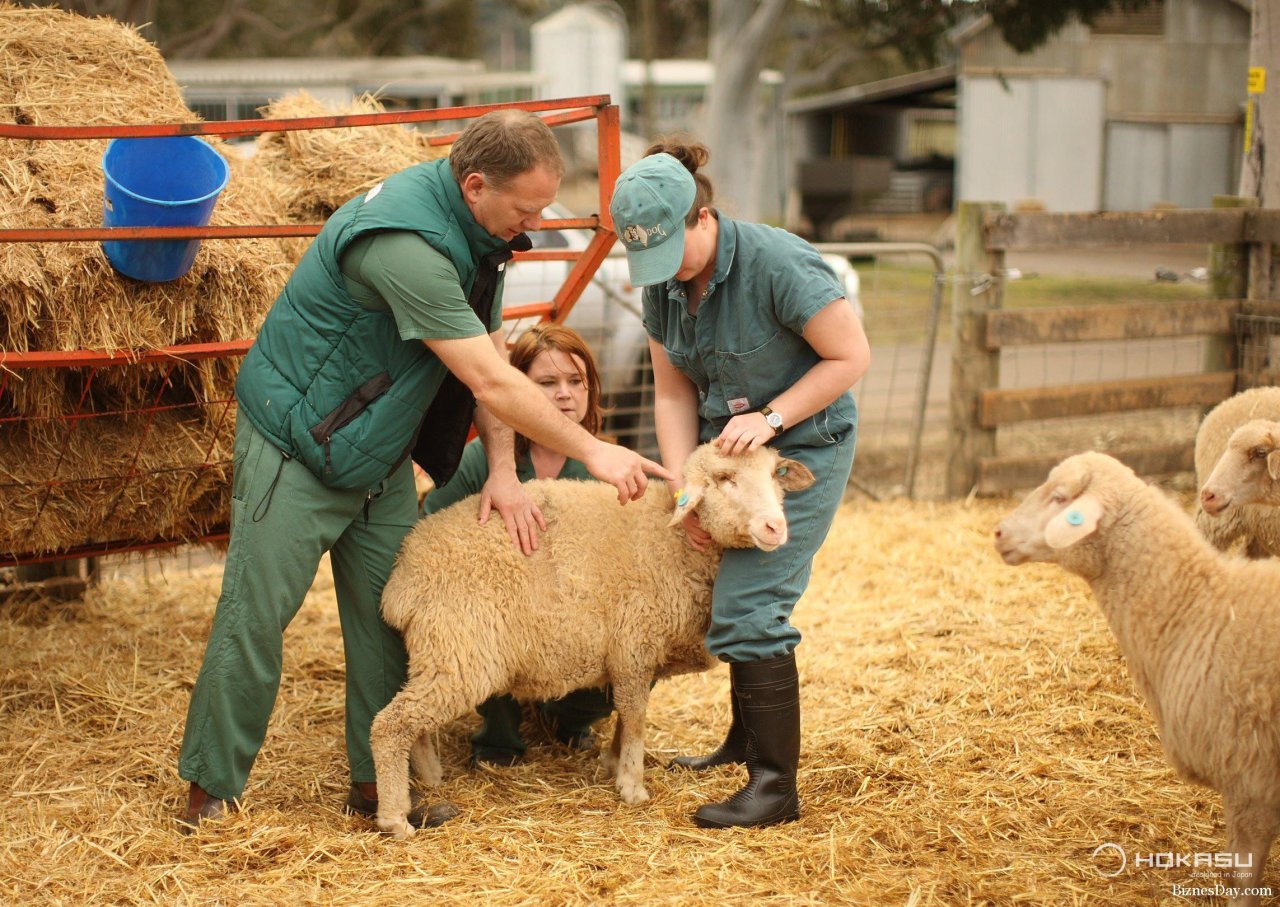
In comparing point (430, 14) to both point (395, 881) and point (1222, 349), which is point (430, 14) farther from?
point (395, 881)

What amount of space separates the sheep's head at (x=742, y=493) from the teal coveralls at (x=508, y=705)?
0.77 meters

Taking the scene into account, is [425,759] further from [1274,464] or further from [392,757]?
[1274,464]

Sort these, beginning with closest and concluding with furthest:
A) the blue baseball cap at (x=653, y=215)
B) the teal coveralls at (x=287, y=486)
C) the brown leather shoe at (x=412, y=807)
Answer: the blue baseball cap at (x=653, y=215) → the teal coveralls at (x=287, y=486) → the brown leather shoe at (x=412, y=807)

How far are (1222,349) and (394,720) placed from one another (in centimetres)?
652

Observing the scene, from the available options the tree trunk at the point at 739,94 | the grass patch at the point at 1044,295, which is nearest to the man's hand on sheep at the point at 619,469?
the grass patch at the point at 1044,295

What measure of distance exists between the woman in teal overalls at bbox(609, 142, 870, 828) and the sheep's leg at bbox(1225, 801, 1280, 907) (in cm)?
124

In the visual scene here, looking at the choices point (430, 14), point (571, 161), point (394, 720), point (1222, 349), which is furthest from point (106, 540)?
point (430, 14)

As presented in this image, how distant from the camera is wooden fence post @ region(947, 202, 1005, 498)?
7.57 metres

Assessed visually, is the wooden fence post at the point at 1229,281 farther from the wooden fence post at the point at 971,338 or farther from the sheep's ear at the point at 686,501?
the sheep's ear at the point at 686,501

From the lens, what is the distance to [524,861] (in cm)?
351

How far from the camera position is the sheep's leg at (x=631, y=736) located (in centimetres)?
392

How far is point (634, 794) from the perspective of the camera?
3.96 m

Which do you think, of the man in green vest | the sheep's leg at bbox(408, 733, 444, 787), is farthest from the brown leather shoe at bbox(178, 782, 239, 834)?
the sheep's leg at bbox(408, 733, 444, 787)

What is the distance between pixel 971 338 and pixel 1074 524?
4.59 metres
